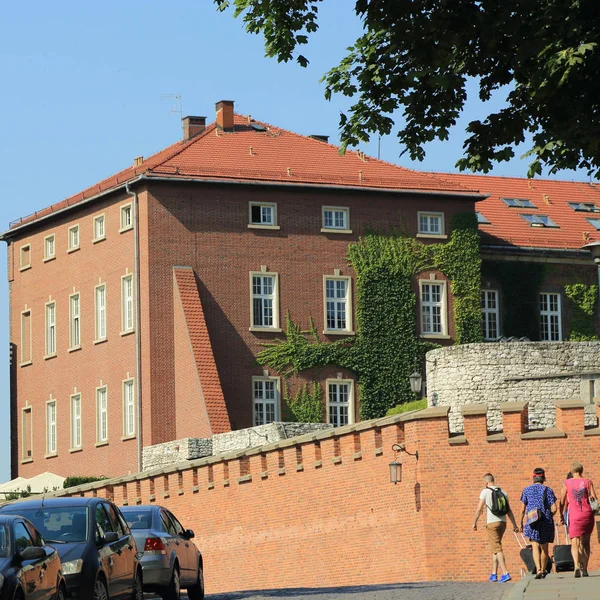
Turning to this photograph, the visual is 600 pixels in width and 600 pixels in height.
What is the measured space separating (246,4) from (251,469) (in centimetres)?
2346

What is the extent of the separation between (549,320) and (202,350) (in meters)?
14.6

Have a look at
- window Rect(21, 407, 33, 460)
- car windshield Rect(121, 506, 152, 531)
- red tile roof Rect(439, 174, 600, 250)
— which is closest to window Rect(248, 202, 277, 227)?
red tile roof Rect(439, 174, 600, 250)

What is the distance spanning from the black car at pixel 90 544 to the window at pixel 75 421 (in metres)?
41.7

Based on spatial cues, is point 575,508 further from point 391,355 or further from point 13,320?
point 13,320

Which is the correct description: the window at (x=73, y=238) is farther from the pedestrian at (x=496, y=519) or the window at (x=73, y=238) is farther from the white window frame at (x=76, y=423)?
the pedestrian at (x=496, y=519)

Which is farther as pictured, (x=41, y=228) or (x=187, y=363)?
(x=41, y=228)

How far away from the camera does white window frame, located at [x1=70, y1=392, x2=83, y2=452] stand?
2499 inches

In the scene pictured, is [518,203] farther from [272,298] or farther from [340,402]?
[340,402]

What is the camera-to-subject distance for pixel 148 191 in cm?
5972

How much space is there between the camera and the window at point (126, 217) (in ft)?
199

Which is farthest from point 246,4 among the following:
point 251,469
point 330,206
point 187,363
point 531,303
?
point 531,303

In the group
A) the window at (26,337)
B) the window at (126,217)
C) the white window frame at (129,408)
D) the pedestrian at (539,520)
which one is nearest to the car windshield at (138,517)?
the pedestrian at (539,520)

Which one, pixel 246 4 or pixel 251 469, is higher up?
pixel 246 4

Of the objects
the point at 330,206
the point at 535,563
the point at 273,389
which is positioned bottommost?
the point at 535,563
